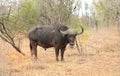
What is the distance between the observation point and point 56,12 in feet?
68.0

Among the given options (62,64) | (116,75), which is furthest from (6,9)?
(116,75)

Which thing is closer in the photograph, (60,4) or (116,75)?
(116,75)

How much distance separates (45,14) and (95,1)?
17509 millimetres

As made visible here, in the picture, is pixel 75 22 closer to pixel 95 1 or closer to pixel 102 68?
pixel 102 68

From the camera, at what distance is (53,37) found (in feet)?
49.1

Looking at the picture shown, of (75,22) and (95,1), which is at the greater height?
(75,22)

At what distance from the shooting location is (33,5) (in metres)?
26.5

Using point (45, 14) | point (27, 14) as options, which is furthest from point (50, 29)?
point (27, 14)

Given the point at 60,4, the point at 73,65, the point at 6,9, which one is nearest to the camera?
the point at 73,65

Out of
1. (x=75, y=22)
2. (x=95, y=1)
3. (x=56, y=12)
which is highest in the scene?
(x=56, y=12)

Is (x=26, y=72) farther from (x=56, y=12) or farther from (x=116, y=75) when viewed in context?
(x=56, y=12)

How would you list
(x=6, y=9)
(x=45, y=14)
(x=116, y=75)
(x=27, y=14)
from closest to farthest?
(x=116, y=75), (x=6, y=9), (x=45, y=14), (x=27, y=14)

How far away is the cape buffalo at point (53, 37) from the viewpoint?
1445 centimetres

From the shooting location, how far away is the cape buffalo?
47.4 feet
